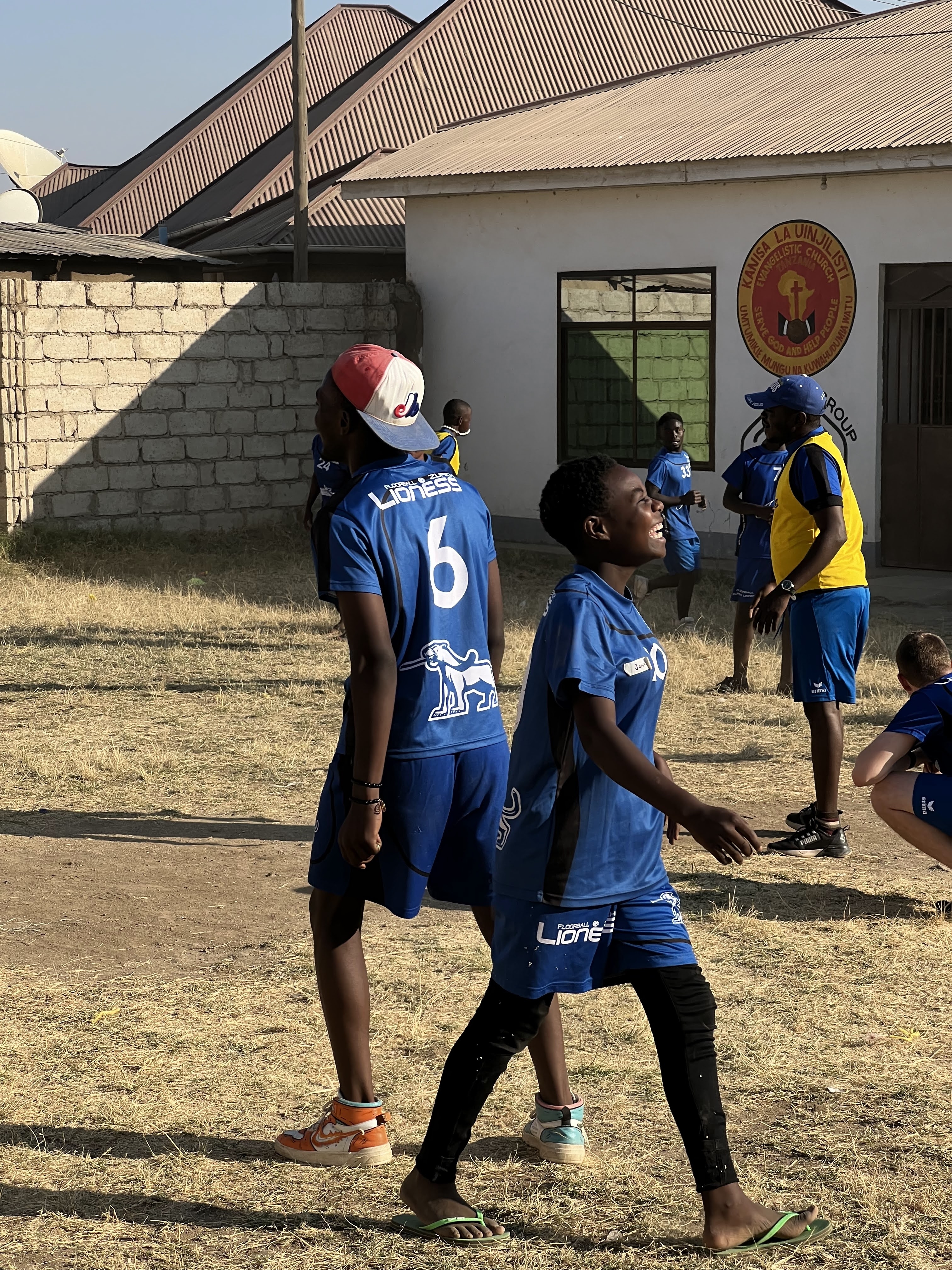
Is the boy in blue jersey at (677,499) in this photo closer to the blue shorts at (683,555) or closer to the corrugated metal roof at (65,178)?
the blue shorts at (683,555)

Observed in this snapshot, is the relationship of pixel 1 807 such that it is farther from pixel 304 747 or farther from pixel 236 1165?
pixel 236 1165

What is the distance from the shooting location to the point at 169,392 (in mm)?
15539

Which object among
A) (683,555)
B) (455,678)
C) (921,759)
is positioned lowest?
(921,759)

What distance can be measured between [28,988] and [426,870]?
196cm

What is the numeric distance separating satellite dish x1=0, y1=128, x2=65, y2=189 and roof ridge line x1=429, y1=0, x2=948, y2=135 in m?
6.29

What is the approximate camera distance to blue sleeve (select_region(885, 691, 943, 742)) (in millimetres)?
5363

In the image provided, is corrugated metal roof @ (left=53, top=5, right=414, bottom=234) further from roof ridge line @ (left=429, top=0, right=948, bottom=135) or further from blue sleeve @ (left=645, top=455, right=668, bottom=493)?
blue sleeve @ (left=645, top=455, right=668, bottom=493)

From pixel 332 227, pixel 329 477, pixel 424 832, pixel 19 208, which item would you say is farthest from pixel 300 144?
pixel 424 832

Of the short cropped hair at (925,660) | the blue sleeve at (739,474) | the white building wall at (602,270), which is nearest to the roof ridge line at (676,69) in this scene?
the white building wall at (602,270)

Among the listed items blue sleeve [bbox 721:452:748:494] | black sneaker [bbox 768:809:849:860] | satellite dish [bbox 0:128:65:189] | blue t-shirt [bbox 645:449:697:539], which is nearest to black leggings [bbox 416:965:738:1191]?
black sneaker [bbox 768:809:849:860]

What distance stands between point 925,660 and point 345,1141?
2785mm

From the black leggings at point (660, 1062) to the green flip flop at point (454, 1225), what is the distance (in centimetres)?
8

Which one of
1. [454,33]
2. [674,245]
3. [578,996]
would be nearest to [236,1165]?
[578,996]

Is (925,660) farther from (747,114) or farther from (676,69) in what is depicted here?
(676,69)
